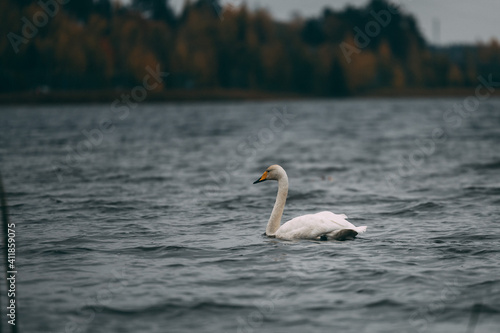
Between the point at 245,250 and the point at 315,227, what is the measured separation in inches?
51.1

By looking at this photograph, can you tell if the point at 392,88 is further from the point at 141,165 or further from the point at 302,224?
the point at 302,224

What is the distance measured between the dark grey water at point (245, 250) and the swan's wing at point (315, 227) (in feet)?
0.80

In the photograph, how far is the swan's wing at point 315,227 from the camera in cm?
1162

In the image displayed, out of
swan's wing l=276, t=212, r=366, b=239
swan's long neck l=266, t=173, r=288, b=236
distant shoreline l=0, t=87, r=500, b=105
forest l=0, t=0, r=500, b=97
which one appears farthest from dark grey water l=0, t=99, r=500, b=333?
forest l=0, t=0, r=500, b=97

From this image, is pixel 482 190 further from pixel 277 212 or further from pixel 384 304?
pixel 384 304

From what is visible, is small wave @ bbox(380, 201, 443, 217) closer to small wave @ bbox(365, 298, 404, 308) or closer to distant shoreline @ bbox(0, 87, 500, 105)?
small wave @ bbox(365, 298, 404, 308)

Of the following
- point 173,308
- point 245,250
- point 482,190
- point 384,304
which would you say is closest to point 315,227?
point 245,250

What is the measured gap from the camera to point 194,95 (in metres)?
117

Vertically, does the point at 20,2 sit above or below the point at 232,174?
above

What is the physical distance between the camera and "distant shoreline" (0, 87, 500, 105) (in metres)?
96.1

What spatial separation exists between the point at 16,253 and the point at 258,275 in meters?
4.21

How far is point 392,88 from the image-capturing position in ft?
490

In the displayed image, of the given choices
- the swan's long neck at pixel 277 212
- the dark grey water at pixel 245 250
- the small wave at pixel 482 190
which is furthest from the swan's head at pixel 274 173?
the small wave at pixel 482 190

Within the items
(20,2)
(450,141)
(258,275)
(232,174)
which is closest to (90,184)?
(232,174)
